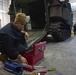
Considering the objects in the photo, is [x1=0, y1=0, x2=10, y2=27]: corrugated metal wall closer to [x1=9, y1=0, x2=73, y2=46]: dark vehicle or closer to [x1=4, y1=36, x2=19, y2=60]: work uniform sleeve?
[x1=9, y1=0, x2=73, y2=46]: dark vehicle

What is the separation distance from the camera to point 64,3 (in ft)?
21.2

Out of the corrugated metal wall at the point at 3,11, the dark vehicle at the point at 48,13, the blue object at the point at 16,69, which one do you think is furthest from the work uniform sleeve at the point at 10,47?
the corrugated metal wall at the point at 3,11

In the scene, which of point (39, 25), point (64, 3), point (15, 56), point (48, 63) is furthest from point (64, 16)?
point (15, 56)

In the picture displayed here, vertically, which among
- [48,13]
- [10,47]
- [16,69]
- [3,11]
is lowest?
[16,69]

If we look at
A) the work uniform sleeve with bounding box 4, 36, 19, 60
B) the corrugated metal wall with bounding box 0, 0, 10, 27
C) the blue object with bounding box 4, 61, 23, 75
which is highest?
the corrugated metal wall with bounding box 0, 0, 10, 27

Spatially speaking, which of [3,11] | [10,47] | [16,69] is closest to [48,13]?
[10,47]

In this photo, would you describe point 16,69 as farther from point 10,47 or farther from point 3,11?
point 3,11

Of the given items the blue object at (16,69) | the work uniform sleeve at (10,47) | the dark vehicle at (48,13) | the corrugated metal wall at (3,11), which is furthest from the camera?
the corrugated metal wall at (3,11)

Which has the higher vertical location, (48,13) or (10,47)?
(48,13)

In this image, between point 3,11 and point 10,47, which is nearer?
point 10,47

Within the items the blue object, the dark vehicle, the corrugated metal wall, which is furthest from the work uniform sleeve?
the corrugated metal wall

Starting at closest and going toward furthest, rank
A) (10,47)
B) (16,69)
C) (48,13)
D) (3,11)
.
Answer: (16,69), (10,47), (48,13), (3,11)

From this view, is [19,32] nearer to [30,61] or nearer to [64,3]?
[30,61]

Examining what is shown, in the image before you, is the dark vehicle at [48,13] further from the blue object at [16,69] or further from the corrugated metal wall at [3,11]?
the corrugated metal wall at [3,11]
